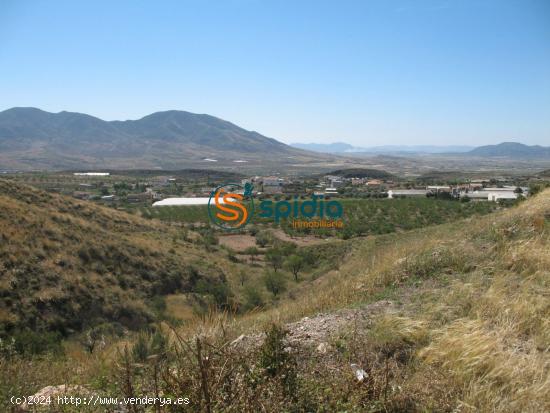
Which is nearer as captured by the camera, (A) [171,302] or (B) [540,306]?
(B) [540,306]

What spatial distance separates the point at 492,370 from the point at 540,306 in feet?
4.91

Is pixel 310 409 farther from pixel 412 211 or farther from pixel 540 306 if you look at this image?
pixel 412 211

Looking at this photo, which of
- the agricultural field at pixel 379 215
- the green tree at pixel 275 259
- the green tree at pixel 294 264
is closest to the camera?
the green tree at pixel 294 264

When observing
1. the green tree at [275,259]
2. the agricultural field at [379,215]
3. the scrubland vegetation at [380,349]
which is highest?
the scrubland vegetation at [380,349]

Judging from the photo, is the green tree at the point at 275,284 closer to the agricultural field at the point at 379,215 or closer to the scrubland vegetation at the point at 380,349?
the scrubland vegetation at the point at 380,349

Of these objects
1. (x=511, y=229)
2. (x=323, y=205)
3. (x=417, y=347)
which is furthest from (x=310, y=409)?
(x=323, y=205)

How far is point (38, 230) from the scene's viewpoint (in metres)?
16.9
